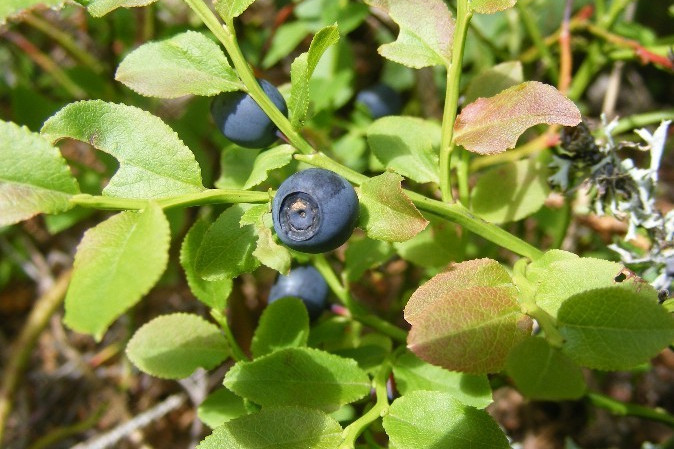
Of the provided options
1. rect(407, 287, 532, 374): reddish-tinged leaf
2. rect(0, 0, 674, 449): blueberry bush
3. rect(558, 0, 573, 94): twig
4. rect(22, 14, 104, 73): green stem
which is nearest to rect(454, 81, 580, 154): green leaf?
rect(0, 0, 674, 449): blueberry bush

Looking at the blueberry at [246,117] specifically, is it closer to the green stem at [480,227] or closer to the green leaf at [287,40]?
the green stem at [480,227]

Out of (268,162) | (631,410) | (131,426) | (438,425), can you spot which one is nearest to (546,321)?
(438,425)

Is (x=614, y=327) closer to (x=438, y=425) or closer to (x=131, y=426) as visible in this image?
(x=438, y=425)

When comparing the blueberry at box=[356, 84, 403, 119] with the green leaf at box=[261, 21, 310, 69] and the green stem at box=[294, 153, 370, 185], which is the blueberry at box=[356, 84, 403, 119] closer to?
the green leaf at box=[261, 21, 310, 69]

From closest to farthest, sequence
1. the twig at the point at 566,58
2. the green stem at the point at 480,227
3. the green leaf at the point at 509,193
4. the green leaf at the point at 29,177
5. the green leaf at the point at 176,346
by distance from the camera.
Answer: the green leaf at the point at 29,177 < the green stem at the point at 480,227 < the green leaf at the point at 176,346 < the green leaf at the point at 509,193 < the twig at the point at 566,58

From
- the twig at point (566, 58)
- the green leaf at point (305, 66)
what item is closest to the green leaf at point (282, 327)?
the green leaf at point (305, 66)

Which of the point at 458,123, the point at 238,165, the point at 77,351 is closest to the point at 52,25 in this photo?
the point at 77,351
